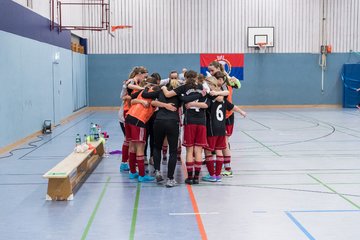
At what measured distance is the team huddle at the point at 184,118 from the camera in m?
7.71

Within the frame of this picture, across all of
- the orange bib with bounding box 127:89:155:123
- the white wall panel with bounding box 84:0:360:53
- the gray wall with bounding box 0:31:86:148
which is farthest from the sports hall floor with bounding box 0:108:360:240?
the white wall panel with bounding box 84:0:360:53

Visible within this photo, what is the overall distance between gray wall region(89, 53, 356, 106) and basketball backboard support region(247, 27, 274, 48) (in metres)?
0.70

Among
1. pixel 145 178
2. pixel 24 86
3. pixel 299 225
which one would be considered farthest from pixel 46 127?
pixel 299 225

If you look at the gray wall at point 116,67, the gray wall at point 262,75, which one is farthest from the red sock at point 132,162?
the gray wall at point 262,75

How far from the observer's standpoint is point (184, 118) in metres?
7.86

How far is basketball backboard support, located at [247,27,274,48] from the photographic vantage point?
84.6 ft

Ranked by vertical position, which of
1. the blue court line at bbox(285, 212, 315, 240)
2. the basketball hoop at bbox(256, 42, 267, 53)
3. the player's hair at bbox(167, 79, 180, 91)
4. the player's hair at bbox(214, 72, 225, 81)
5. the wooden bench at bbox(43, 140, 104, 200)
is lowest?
the blue court line at bbox(285, 212, 315, 240)

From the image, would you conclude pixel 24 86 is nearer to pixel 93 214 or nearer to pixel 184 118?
pixel 184 118

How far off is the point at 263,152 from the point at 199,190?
4.10m

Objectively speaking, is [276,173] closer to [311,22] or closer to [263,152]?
[263,152]

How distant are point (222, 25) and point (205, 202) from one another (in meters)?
20.3

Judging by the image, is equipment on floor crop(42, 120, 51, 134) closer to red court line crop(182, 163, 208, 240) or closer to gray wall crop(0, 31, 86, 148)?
gray wall crop(0, 31, 86, 148)

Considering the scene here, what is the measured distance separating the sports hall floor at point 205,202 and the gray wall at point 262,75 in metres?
14.7

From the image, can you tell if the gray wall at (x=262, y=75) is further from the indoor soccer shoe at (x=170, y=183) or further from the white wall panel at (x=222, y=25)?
the indoor soccer shoe at (x=170, y=183)
